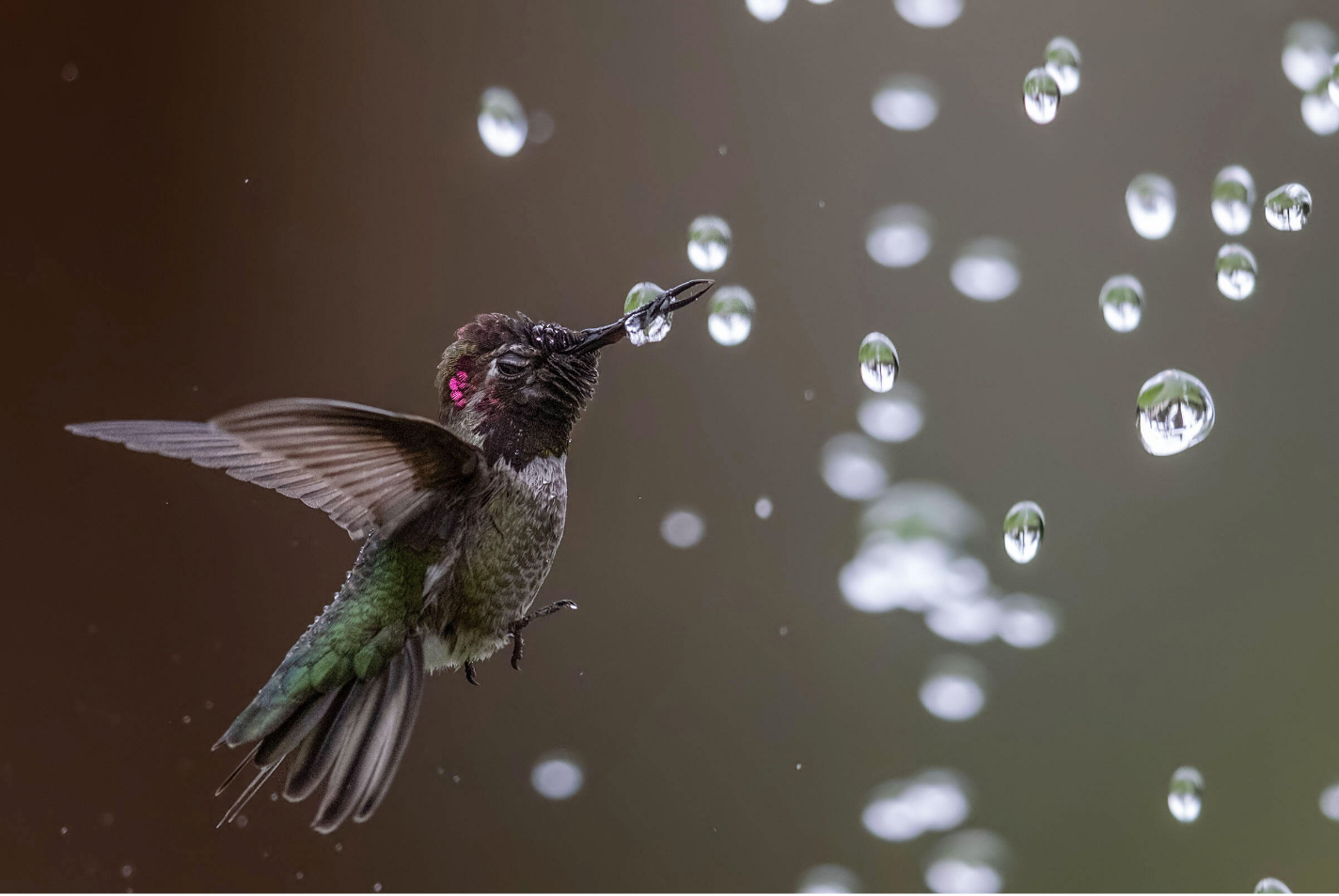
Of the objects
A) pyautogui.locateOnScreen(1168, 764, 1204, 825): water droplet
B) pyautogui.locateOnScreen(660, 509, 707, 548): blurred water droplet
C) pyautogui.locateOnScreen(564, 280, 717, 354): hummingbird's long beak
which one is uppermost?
pyautogui.locateOnScreen(660, 509, 707, 548): blurred water droplet

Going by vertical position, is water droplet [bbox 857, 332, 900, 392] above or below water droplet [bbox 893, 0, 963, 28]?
below

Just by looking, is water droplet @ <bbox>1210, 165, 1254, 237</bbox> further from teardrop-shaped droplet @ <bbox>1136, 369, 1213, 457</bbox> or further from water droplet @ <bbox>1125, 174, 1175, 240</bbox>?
teardrop-shaped droplet @ <bbox>1136, 369, 1213, 457</bbox>

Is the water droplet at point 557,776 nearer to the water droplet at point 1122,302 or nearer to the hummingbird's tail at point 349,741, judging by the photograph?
the hummingbird's tail at point 349,741

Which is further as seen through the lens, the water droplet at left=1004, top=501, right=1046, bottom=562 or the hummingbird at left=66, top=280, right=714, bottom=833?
the water droplet at left=1004, top=501, right=1046, bottom=562

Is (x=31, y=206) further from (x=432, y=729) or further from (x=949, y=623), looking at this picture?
(x=949, y=623)

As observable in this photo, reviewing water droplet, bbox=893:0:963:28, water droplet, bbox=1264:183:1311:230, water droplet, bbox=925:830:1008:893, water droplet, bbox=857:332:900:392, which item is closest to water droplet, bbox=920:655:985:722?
water droplet, bbox=925:830:1008:893

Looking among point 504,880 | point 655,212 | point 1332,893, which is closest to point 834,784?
point 504,880
